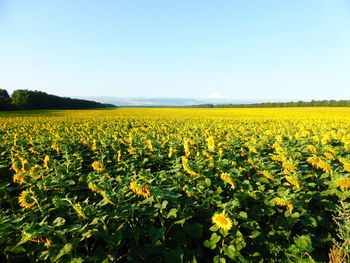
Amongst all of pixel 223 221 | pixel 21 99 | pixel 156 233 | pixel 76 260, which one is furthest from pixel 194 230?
pixel 21 99

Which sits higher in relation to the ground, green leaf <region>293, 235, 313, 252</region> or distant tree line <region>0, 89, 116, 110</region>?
distant tree line <region>0, 89, 116, 110</region>

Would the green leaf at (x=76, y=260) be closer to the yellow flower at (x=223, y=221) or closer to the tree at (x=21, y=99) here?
the yellow flower at (x=223, y=221)

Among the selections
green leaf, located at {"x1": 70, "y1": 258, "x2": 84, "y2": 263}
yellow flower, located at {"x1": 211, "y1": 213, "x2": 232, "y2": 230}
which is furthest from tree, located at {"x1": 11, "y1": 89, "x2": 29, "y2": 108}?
yellow flower, located at {"x1": 211, "y1": 213, "x2": 232, "y2": 230}

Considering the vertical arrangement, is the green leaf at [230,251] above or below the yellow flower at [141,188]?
below

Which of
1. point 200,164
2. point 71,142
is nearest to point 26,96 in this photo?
point 71,142

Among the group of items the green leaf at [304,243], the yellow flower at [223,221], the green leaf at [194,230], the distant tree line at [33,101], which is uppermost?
the distant tree line at [33,101]

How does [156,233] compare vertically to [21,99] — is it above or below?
below

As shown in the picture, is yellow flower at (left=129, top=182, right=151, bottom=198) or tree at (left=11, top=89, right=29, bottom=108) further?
tree at (left=11, top=89, right=29, bottom=108)

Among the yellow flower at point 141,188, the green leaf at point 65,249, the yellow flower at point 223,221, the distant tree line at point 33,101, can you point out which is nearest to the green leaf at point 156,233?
the yellow flower at point 141,188

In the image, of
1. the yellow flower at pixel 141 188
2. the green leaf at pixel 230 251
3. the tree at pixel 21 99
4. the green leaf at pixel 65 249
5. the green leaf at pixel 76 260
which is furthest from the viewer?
the tree at pixel 21 99

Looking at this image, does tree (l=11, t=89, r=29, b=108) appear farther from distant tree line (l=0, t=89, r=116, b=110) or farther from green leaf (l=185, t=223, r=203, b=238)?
green leaf (l=185, t=223, r=203, b=238)

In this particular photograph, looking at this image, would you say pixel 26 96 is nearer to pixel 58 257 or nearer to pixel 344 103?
pixel 58 257

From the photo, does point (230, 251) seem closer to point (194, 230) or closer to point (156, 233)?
point (194, 230)

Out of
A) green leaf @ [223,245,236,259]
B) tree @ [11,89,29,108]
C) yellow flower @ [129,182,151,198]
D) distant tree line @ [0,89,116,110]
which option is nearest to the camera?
green leaf @ [223,245,236,259]
